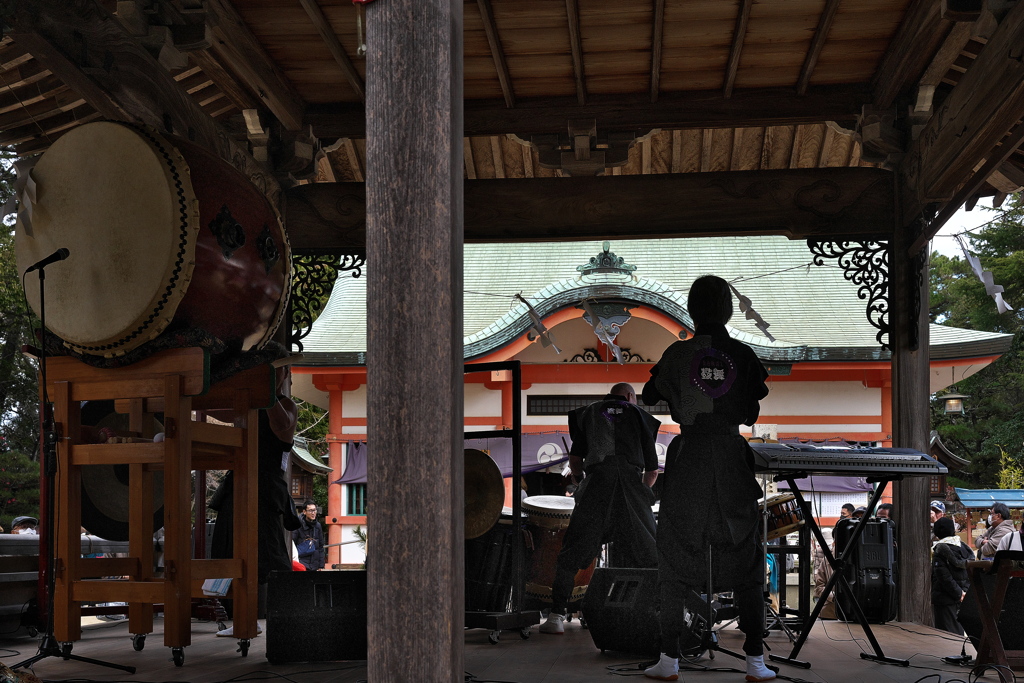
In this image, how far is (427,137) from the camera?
2.62 m

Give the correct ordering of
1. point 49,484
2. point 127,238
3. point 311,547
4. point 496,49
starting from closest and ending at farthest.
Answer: point 127,238 < point 49,484 < point 496,49 < point 311,547

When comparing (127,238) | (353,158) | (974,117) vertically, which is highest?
(353,158)

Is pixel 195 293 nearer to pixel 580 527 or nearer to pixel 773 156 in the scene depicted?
pixel 580 527

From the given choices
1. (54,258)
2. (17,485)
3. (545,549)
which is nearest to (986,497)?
(545,549)

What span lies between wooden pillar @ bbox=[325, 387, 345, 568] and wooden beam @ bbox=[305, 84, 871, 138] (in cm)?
687

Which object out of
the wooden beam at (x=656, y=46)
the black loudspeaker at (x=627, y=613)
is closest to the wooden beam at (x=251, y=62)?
the wooden beam at (x=656, y=46)

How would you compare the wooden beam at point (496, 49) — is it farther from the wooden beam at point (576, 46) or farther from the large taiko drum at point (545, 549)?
the large taiko drum at point (545, 549)

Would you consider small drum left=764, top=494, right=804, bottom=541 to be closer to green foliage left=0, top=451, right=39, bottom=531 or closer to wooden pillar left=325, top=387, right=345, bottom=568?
wooden pillar left=325, top=387, right=345, bottom=568

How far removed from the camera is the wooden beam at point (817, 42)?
5.40 metres

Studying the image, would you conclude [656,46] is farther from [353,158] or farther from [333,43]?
[353,158]

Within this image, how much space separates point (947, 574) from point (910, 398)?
1.56 metres

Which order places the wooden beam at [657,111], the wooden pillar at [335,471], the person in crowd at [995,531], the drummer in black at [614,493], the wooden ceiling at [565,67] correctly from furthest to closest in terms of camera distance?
1. the wooden pillar at [335,471]
2. the person in crowd at [995,531]
3. the wooden beam at [657,111]
4. the drummer in black at [614,493]
5. the wooden ceiling at [565,67]

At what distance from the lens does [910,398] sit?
704 centimetres

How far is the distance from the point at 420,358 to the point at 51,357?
2577mm
